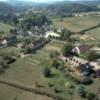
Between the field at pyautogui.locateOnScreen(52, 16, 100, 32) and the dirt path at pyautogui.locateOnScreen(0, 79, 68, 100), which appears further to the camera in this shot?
the field at pyautogui.locateOnScreen(52, 16, 100, 32)

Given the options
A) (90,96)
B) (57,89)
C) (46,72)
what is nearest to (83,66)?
(46,72)

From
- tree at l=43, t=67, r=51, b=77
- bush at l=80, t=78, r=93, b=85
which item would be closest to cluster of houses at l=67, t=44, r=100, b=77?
bush at l=80, t=78, r=93, b=85

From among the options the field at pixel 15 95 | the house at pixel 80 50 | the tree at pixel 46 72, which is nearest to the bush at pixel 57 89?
the field at pixel 15 95

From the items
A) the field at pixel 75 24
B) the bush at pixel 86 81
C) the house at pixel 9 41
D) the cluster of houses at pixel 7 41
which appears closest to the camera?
the bush at pixel 86 81

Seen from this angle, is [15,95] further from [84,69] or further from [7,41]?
[7,41]

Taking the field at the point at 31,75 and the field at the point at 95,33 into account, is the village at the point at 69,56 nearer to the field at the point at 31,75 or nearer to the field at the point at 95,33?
the field at the point at 31,75

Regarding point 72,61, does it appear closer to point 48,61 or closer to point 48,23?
point 48,61

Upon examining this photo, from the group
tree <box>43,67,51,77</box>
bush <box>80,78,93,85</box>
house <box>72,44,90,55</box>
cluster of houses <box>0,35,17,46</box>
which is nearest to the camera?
bush <box>80,78,93,85</box>

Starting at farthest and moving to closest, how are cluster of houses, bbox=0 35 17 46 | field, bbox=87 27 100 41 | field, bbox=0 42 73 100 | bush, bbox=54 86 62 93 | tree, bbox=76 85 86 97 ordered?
field, bbox=87 27 100 41
cluster of houses, bbox=0 35 17 46
field, bbox=0 42 73 100
bush, bbox=54 86 62 93
tree, bbox=76 85 86 97

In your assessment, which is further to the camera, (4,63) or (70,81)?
(4,63)

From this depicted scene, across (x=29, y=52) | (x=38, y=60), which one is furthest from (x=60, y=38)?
(x=38, y=60)

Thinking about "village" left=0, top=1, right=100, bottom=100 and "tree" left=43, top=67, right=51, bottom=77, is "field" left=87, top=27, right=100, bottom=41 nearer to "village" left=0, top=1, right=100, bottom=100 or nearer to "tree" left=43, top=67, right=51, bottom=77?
"village" left=0, top=1, right=100, bottom=100
